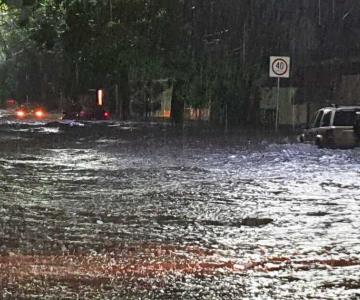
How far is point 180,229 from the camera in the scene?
973cm

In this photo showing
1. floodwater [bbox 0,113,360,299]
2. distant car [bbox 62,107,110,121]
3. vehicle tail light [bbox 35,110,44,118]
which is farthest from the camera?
vehicle tail light [bbox 35,110,44,118]

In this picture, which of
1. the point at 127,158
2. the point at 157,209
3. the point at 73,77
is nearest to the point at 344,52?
the point at 127,158

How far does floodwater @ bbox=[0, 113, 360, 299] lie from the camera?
265 inches

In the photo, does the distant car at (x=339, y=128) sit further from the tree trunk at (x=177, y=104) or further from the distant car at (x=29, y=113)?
the distant car at (x=29, y=113)

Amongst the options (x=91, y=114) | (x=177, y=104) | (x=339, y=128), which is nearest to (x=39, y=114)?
(x=91, y=114)

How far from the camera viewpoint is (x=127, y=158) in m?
21.4

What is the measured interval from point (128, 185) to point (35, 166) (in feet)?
15.7

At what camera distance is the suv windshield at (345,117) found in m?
21.9

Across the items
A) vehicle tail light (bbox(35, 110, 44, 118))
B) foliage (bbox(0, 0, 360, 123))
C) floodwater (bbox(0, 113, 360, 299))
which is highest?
foliage (bbox(0, 0, 360, 123))

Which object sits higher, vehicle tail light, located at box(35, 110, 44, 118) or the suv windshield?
the suv windshield

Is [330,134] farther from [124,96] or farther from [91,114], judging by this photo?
[124,96]

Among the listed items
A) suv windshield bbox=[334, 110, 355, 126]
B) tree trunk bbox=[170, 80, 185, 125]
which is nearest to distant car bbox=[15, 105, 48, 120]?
tree trunk bbox=[170, 80, 185, 125]

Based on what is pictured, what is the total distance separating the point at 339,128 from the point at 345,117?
0.43 metres

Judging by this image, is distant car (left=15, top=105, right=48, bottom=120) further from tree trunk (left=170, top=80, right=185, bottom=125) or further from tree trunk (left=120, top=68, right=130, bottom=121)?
tree trunk (left=170, top=80, right=185, bottom=125)
